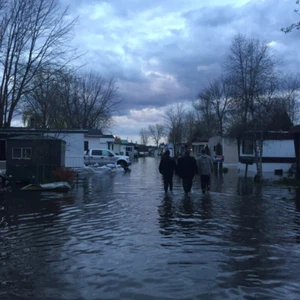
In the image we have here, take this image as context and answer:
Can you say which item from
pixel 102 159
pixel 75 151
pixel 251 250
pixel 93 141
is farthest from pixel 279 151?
pixel 251 250

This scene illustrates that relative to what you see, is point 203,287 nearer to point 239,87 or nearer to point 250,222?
point 250,222

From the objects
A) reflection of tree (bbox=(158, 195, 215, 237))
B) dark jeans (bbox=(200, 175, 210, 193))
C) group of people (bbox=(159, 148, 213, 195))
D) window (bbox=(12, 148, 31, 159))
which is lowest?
reflection of tree (bbox=(158, 195, 215, 237))

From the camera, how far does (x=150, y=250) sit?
7156 millimetres

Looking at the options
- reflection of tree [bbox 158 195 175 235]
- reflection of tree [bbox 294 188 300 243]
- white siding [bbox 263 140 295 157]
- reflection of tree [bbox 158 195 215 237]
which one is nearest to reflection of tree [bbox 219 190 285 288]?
→ reflection of tree [bbox 294 188 300 243]

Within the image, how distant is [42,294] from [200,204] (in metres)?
8.22

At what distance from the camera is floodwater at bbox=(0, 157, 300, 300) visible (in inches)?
209

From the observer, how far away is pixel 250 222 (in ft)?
32.3

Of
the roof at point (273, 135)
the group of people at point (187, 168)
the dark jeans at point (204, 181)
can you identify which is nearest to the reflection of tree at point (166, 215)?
the group of people at point (187, 168)

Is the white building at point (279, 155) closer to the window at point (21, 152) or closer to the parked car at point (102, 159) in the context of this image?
the parked car at point (102, 159)

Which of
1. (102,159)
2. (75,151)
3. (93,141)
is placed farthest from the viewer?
(93,141)

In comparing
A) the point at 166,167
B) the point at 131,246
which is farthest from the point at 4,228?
the point at 166,167

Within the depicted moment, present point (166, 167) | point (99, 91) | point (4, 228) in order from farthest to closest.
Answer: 1. point (99, 91)
2. point (166, 167)
3. point (4, 228)

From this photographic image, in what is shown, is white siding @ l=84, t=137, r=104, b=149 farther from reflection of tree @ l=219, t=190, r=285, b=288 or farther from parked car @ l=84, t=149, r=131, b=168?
reflection of tree @ l=219, t=190, r=285, b=288

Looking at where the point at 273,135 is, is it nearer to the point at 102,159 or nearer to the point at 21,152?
Result: the point at 102,159
